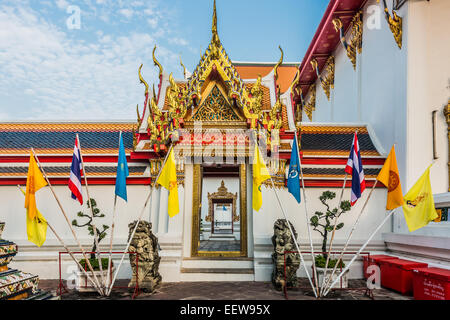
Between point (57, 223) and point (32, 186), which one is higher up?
point (32, 186)

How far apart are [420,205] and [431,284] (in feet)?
4.22

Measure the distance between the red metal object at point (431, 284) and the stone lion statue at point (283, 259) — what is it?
1995 millimetres

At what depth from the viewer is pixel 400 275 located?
21.9 feet

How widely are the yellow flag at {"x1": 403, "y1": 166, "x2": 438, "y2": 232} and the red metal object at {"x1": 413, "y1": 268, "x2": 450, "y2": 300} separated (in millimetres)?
807

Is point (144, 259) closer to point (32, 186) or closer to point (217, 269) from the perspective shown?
point (217, 269)

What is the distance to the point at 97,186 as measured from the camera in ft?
28.0

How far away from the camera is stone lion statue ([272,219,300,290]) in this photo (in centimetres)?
699

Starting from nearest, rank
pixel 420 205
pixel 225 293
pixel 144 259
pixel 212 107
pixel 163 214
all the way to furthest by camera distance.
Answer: pixel 420 205 < pixel 225 293 < pixel 144 259 < pixel 163 214 < pixel 212 107

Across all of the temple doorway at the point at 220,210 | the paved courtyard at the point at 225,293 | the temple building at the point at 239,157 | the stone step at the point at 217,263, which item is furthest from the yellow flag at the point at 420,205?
the temple doorway at the point at 220,210

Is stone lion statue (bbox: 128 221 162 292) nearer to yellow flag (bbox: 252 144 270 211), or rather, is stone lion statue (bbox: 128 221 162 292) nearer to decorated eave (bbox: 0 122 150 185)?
decorated eave (bbox: 0 122 150 185)

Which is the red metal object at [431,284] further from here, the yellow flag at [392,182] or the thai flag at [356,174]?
the thai flag at [356,174]

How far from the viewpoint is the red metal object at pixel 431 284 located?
17.9ft

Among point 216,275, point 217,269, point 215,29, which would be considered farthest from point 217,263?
point 215,29
